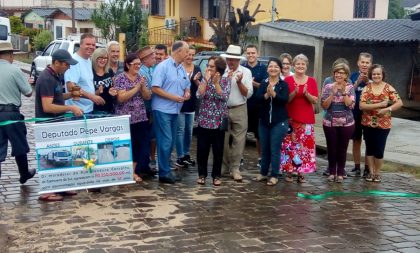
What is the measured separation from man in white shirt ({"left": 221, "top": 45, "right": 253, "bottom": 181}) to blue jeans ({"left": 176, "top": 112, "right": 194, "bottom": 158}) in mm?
822

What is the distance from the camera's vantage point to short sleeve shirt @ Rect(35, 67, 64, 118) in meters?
7.30

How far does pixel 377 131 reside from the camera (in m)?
8.79

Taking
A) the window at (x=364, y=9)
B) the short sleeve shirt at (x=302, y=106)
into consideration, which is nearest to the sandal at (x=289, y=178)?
the short sleeve shirt at (x=302, y=106)

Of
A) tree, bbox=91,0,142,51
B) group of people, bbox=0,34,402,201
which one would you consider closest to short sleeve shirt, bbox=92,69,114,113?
group of people, bbox=0,34,402,201

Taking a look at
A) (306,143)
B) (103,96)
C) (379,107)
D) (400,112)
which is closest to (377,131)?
(379,107)

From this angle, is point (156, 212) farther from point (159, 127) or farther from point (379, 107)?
point (379, 107)

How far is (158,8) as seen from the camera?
1375 inches

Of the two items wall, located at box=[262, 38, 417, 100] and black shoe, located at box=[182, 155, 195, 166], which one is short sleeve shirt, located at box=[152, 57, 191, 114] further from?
wall, located at box=[262, 38, 417, 100]

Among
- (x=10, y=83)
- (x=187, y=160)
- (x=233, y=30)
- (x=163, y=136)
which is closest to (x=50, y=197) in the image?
(x=10, y=83)

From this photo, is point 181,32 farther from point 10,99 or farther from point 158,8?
point 10,99

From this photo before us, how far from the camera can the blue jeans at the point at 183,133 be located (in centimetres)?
934

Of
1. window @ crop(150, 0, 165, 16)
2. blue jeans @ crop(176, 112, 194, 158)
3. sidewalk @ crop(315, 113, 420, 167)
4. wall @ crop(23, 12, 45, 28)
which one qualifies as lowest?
sidewalk @ crop(315, 113, 420, 167)

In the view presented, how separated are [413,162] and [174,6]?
23.2 meters

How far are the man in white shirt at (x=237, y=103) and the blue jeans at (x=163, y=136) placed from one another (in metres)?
0.90
